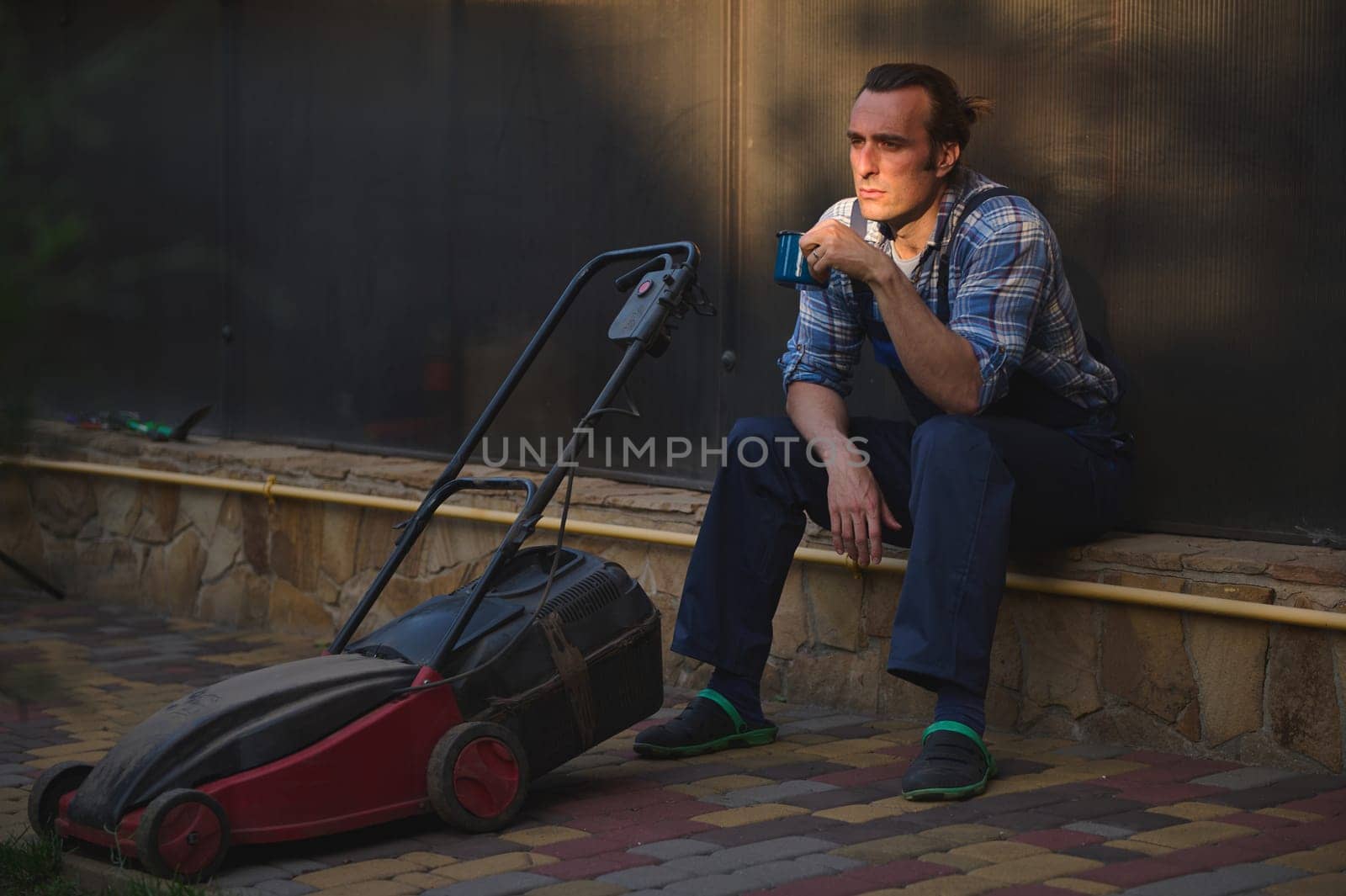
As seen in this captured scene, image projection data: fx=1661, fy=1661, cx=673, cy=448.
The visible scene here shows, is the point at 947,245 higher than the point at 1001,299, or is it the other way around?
the point at 947,245

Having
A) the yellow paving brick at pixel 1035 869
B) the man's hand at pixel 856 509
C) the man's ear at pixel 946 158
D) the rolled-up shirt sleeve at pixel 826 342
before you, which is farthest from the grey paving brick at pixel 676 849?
the man's ear at pixel 946 158

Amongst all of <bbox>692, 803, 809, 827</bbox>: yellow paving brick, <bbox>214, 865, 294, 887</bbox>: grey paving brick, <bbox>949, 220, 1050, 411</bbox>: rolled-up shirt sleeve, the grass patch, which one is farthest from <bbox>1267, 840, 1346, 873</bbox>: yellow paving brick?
the grass patch

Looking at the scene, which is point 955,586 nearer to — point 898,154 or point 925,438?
point 925,438

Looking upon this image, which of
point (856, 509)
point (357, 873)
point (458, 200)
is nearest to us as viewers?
point (357, 873)

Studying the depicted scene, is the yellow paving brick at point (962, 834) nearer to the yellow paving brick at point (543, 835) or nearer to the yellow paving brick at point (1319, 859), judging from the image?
the yellow paving brick at point (1319, 859)

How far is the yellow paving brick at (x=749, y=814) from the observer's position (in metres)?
3.28

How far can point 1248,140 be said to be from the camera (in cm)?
385

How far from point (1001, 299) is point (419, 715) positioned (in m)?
1.56

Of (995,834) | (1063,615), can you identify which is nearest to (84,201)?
(995,834)

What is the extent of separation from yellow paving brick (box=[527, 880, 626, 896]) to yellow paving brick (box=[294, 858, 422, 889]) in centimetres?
30

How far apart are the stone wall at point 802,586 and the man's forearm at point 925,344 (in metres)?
0.63

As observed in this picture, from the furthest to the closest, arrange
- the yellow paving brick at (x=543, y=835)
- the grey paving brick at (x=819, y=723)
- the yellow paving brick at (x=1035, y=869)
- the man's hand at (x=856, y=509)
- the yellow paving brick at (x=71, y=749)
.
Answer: the grey paving brick at (x=819, y=723) < the yellow paving brick at (x=71, y=749) < the man's hand at (x=856, y=509) < the yellow paving brick at (x=543, y=835) < the yellow paving brick at (x=1035, y=869)

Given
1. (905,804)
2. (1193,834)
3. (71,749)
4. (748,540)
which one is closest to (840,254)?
(748,540)

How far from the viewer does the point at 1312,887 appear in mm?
2764
